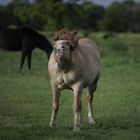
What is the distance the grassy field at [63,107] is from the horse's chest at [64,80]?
72 cm

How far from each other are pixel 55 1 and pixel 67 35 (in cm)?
6378

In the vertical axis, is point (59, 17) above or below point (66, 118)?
below

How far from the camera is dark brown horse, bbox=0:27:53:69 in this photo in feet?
74.0

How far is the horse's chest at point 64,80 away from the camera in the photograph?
9.48 m

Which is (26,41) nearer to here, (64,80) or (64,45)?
(64,80)

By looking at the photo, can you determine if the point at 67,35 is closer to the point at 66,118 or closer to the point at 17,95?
the point at 66,118

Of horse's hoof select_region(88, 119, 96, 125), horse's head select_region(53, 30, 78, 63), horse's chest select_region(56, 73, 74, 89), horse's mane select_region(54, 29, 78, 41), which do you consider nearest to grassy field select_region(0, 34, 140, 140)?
horse's hoof select_region(88, 119, 96, 125)

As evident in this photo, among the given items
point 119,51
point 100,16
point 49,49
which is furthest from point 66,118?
point 100,16

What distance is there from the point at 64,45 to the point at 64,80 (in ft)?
2.12

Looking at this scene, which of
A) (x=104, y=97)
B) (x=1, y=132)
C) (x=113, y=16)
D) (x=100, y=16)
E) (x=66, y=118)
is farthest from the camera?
(x=100, y=16)

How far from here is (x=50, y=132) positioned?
Answer: 9.22 m

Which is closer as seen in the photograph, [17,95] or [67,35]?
[67,35]

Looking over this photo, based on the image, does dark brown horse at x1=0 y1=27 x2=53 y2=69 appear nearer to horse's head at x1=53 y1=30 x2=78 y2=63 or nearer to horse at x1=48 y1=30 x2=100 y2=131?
horse at x1=48 y1=30 x2=100 y2=131

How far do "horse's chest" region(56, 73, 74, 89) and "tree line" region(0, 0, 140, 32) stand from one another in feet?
59.0
